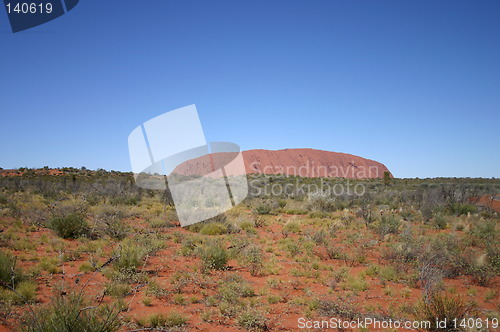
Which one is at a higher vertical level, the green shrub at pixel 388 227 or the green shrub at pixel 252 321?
the green shrub at pixel 388 227

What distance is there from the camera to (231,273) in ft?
26.7

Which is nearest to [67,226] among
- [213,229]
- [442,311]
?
[213,229]

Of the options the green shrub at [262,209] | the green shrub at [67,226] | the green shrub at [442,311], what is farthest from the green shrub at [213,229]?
the green shrub at [442,311]

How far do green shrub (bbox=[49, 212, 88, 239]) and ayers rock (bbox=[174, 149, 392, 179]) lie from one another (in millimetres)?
115985

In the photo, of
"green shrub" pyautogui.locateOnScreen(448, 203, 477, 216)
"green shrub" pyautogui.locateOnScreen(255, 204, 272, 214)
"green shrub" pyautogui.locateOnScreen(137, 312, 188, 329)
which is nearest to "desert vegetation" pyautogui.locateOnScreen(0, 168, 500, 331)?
"green shrub" pyautogui.locateOnScreen(137, 312, 188, 329)

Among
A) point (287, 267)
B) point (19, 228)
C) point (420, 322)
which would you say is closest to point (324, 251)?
point (287, 267)

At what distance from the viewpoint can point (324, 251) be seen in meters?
10.4

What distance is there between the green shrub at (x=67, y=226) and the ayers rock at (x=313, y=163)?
381ft

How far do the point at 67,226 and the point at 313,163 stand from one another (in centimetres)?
13796

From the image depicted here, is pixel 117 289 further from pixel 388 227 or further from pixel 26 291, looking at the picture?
pixel 388 227

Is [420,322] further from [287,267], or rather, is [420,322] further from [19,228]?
[19,228]

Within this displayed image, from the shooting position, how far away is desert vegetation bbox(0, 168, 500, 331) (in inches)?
204

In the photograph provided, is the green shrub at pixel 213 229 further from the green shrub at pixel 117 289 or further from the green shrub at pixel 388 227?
the green shrub at pixel 388 227

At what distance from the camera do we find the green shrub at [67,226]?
10.8 meters
